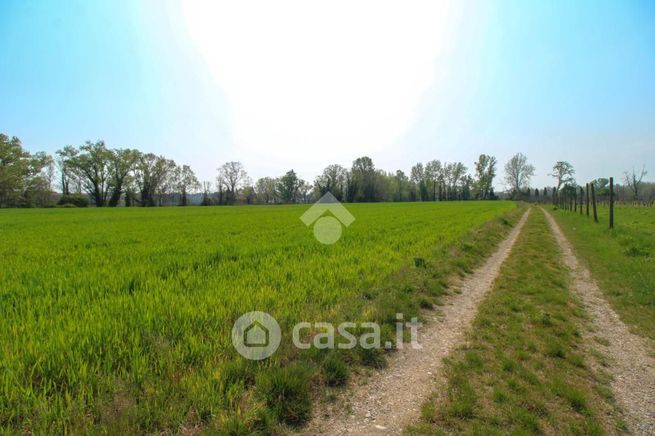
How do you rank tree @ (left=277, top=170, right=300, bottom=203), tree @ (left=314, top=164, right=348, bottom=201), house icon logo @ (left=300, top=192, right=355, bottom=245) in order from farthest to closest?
tree @ (left=277, top=170, right=300, bottom=203) < tree @ (left=314, top=164, right=348, bottom=201) < house icon logo @ (left=300, top=192, right=355, bottom=245)

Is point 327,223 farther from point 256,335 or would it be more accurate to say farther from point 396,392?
point 396,392

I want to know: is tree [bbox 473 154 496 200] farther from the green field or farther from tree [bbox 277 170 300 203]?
the green field

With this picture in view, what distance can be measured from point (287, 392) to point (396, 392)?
124cm

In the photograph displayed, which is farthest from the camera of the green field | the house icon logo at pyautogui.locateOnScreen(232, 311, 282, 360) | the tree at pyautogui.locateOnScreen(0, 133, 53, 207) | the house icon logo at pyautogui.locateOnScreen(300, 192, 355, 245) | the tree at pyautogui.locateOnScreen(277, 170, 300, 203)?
the tree at pyautogui.locateOnScreen(277, 170, 300, 203)

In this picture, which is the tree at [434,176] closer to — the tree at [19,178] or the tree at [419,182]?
the tree at [419,182]

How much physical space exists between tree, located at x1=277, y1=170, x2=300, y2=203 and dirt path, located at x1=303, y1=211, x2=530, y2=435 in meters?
121

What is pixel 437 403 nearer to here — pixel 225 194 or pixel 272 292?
pixel 272 292

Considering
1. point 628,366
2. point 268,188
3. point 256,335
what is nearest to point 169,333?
point 256,335

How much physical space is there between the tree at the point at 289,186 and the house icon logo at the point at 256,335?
12078 cm

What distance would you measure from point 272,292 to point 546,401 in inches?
167

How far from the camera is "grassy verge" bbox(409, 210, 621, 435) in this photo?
279 centimetres

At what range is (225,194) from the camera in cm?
11162

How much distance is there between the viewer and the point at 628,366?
385cm

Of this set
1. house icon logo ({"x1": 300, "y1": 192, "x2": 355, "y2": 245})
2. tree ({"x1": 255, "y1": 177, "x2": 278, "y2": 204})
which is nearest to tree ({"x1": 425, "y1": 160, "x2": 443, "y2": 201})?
tree ({"x1": 255, "y1": 177, "x2": 278, "y2": 204})
